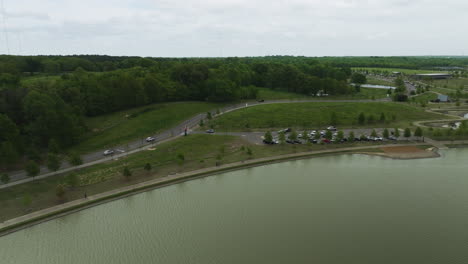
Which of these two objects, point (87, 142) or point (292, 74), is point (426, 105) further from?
point (87, 142)

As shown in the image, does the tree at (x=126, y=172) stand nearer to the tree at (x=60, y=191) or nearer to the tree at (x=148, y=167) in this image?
the tree at (x=148, y=167)

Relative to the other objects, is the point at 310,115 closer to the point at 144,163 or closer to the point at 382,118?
the point at 382,118

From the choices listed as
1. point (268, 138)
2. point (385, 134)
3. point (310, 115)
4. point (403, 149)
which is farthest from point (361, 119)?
point (268, 138)

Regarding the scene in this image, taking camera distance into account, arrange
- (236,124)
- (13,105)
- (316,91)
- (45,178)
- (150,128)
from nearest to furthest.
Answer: (45,178)
(13,105)
(150,128)
(236,124)
(316,91)

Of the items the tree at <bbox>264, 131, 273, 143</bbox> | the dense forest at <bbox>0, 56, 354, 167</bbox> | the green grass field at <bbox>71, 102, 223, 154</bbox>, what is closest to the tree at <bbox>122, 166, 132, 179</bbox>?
the dense forest at <bbox>0, 56, 354, 167</bbox>

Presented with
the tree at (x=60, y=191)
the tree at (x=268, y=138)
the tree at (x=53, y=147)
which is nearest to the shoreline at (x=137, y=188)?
the tree at (x=60, y=191)

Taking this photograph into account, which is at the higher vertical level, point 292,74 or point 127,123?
point 292,74

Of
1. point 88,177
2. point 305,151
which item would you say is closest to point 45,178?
point 88,177
